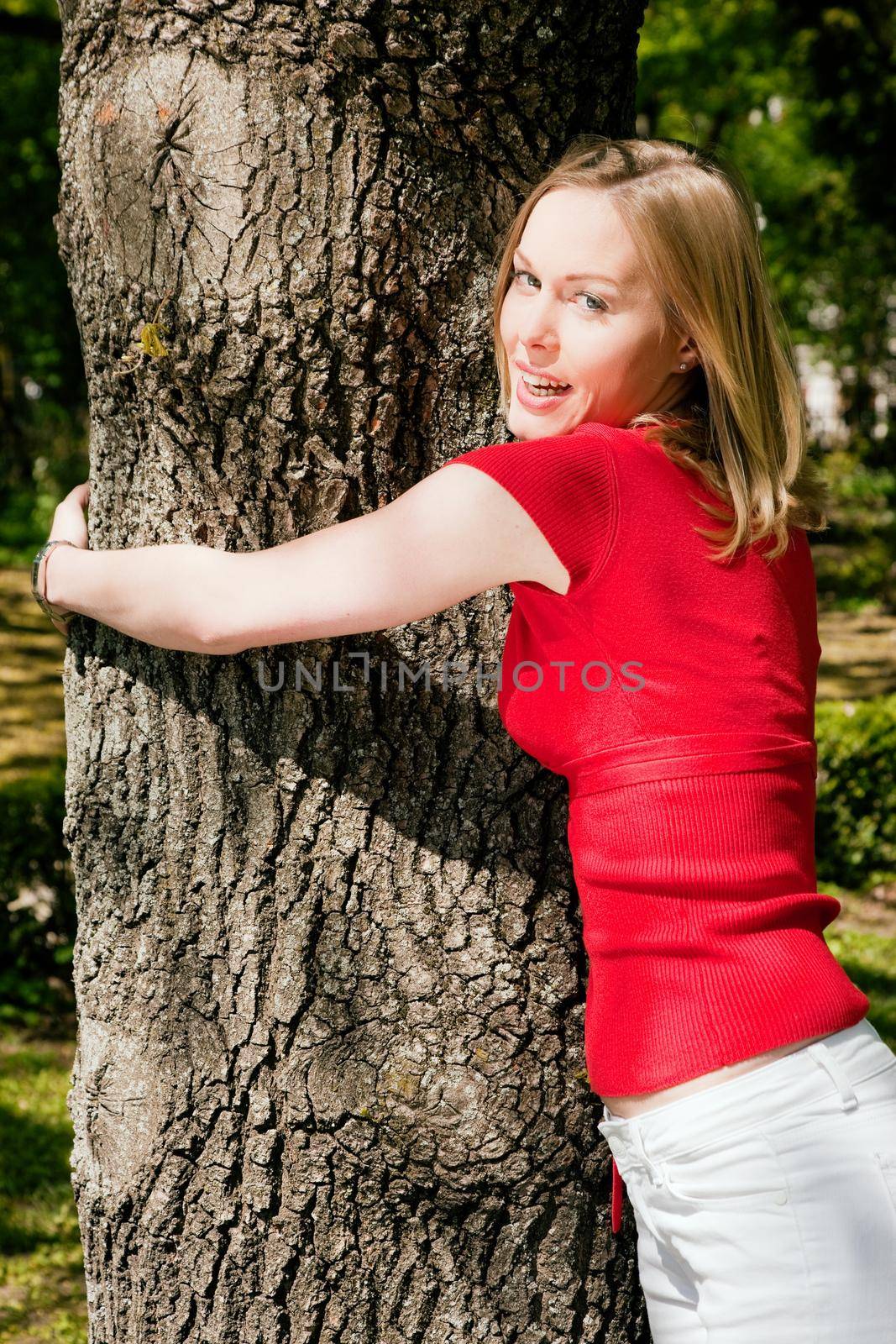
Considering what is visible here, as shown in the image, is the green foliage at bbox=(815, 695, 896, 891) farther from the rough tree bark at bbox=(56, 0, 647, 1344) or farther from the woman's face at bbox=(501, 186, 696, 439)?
the woman's face at bbox=(501, 186, 696, 439)

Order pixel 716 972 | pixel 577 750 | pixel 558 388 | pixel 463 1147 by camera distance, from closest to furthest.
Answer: pixel 716 972
pixel 577 750
pixel 558 388
pixel 463 1147

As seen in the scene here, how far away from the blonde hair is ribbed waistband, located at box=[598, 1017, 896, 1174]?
67 cm

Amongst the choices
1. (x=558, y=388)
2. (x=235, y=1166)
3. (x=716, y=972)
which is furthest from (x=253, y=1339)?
(x=558, y=388)

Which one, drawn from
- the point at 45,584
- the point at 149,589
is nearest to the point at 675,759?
the point at 149,589

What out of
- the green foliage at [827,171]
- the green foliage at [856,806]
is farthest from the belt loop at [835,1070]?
the green foliage at [827,171]

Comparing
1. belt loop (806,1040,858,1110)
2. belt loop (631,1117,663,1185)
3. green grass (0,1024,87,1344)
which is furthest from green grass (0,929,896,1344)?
belt loop (806,1040,858,1110)

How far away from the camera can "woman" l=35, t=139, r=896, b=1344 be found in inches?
60.4

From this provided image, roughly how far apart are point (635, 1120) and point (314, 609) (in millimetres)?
800

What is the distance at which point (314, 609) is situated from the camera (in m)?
1.67

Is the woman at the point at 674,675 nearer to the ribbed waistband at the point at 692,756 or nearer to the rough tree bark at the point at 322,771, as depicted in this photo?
the ribbed waistband at the point at 692,756

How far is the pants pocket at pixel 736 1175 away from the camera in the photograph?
1511mm

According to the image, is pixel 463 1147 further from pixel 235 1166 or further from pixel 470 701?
pixel 470 701

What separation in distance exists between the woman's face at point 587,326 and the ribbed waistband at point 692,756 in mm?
502

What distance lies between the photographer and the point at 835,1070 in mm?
1561
